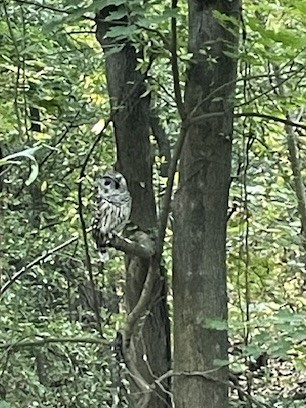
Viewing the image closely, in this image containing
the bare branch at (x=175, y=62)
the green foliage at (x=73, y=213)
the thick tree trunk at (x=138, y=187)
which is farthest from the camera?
the green foliage at (x=73, y=213)

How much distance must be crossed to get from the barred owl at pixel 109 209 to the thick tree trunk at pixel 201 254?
18cm

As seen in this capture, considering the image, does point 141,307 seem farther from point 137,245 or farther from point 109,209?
point 109,209

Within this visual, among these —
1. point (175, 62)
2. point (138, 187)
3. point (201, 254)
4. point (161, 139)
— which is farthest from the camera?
point (161, 139)

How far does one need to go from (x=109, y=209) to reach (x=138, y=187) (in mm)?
649

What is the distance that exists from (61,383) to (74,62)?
1.61 meters

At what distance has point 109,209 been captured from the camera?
221 centimetres

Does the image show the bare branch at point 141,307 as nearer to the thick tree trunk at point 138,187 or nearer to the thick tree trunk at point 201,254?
the thick tree trunk at point 201,254

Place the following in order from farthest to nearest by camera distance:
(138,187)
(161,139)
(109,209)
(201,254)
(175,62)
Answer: (161,139) < (138,187) < (201,254) < (109,209) < (175,62)

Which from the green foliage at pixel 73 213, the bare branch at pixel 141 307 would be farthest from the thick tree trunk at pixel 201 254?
the green foliage at pixel 73 213

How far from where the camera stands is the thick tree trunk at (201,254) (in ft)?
7.48

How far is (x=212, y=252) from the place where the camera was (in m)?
2.33

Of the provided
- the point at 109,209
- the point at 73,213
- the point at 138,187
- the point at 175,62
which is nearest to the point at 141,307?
the point at 109,209

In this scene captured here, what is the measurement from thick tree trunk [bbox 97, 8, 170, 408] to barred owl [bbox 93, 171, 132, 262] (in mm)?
423

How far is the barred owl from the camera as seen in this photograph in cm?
216
